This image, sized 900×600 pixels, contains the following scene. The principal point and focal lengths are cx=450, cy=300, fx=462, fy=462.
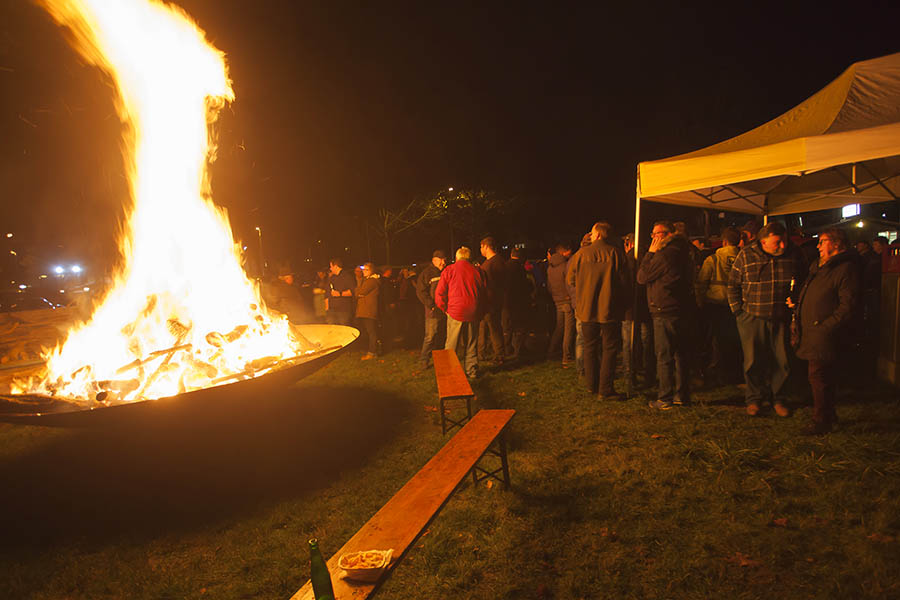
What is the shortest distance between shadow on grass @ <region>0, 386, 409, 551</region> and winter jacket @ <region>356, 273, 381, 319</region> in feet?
10.2

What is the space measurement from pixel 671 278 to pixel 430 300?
4.63m

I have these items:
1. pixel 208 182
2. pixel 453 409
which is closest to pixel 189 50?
pixel 208 182

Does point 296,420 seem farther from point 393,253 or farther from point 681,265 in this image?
point 393,253

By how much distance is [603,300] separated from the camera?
20.0ft

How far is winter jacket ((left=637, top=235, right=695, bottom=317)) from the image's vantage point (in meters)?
5.62

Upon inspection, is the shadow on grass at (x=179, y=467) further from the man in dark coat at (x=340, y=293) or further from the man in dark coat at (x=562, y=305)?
the man in dark coat at (x=340, y=293)

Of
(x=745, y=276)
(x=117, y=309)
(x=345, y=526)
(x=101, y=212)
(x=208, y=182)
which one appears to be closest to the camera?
(x=345, y=526)

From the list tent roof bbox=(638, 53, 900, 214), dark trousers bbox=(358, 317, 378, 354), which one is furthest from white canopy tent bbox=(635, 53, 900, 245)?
dark trousers bbox=(358, 317, 378, 354)

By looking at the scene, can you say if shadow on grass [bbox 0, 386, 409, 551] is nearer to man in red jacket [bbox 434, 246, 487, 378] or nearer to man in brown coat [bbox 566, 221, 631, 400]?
man in red jacket [bbox 434, 246, 487, 378]

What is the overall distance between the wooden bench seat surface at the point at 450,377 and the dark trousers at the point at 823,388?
11.6 feet

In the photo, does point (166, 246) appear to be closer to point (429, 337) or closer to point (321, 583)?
point (429, 337)

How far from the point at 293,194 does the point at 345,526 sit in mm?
20681

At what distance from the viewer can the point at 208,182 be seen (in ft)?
24.6

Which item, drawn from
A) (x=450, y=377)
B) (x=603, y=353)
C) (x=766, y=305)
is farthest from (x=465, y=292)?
(x=766, y=305)
